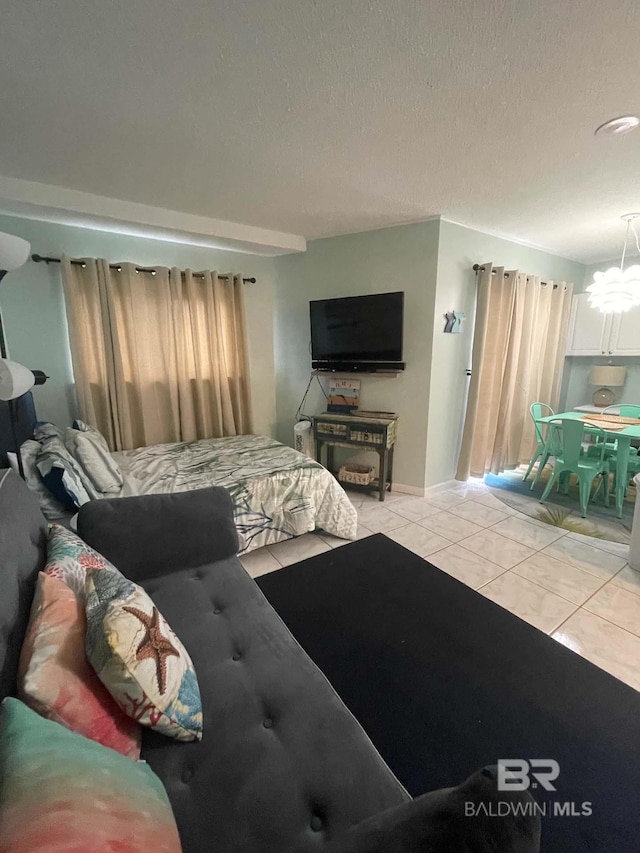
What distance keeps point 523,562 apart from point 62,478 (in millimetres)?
2752

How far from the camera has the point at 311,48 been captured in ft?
4.40

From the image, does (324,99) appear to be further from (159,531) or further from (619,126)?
(159,531)

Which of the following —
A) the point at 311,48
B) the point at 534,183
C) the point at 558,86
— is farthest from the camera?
the point at 534,183

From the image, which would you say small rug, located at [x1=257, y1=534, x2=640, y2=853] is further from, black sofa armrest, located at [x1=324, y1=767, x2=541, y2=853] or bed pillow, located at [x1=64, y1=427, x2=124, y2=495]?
bed pillow, located at [x1=64, y1=427, x2=124, y2=495]

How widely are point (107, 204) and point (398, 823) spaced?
3.53 metres

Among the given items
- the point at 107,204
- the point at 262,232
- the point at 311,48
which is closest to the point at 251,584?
the point at 311,48

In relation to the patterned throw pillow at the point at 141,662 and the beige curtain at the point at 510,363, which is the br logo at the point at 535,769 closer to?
the patterned throw pillow at the point at 141,662

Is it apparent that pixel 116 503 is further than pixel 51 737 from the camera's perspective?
Yes

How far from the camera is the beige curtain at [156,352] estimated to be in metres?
3.02

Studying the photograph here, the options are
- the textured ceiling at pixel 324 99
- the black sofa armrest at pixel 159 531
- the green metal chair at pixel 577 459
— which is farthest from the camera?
the green metal chair at pixel 577 459

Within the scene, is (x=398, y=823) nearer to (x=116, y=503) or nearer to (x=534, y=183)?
(x=116, y=503)

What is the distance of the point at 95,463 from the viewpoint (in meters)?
2.10

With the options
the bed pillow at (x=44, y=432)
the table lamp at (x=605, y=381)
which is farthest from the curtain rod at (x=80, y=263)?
the table lamp at (x=605, y=381)

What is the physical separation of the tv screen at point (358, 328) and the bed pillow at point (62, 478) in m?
2.44
